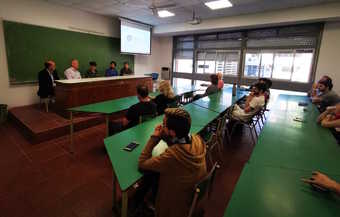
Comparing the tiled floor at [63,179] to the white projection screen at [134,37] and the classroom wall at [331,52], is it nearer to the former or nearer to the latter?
the classroom wall at [331,52]

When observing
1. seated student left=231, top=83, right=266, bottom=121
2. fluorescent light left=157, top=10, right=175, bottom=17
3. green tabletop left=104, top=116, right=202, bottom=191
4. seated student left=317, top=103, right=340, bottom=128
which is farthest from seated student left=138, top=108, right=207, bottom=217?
fluorescent light left=157, top=10, right=175, bottom=17

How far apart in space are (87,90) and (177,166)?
12.1 ft

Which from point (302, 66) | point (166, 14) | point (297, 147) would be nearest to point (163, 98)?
point (297, 147)

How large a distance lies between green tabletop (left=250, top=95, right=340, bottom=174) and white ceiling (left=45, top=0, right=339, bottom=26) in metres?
3.44

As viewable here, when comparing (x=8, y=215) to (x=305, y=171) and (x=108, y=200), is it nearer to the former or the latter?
(x=108, y=200)

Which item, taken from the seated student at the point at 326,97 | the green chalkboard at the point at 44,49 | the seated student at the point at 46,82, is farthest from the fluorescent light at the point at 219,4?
the seated student at the point at 46,82

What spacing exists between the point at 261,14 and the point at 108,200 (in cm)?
606

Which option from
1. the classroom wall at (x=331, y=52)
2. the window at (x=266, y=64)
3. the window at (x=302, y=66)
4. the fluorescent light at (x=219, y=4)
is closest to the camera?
the fluorescent light at (x=219, y=4)

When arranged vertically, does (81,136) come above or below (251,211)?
below

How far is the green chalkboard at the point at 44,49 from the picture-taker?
4352 millimetres

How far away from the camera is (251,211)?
3.17 ft

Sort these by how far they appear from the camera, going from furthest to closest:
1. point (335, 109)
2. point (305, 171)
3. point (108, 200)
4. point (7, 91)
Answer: point (7, 91) < point (335, 109) < point (108, 200) < point (305, 171)

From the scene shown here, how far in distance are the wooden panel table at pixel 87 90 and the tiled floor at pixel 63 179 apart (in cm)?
92

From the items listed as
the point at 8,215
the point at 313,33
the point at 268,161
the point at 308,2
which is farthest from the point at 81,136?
the point at 313,33
